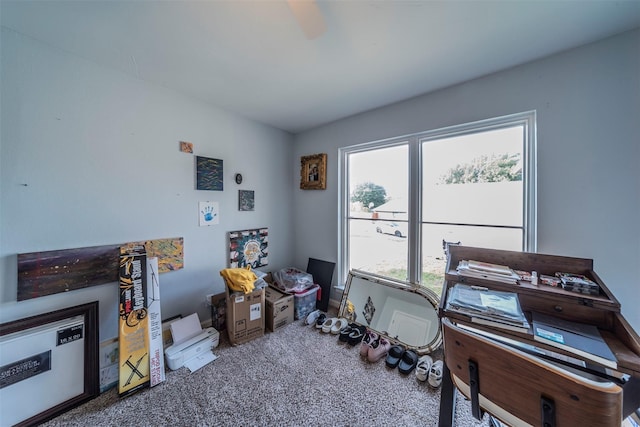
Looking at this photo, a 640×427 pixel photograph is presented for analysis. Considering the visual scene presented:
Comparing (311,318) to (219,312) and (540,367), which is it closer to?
(219,312)

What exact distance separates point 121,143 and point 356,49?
2.03 metres

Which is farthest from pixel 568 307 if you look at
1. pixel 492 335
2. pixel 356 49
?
pixel 356 49

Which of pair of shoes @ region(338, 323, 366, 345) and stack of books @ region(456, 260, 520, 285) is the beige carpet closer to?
pair of shoes @ region(338, 323, 366, 345)

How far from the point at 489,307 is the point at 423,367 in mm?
923

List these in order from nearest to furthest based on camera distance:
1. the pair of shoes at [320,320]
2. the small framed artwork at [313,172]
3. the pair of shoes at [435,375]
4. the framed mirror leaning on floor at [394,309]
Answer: the pair of shoes at [435,375], the framed mirror leaning on floor at [394,309], the pair of shoes at [320,320], the small framed artwork at [313,172]

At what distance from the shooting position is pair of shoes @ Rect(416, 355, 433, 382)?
1639 millimetres

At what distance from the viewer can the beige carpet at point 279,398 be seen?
1.35 m

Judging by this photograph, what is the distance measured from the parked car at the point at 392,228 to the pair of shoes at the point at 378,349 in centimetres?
108

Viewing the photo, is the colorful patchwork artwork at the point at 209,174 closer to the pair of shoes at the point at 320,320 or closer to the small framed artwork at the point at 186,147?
the small framed artwork at the point at 186,147

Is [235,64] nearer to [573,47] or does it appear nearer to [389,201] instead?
[389,201]

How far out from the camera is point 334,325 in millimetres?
2320

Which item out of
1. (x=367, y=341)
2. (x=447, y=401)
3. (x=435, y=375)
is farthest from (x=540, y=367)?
(x=367, y=341)

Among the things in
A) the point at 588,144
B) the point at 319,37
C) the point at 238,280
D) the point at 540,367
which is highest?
the point at 319,37

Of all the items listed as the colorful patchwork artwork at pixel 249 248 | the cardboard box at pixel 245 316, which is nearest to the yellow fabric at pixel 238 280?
the cardboard box at pixel 245 316
